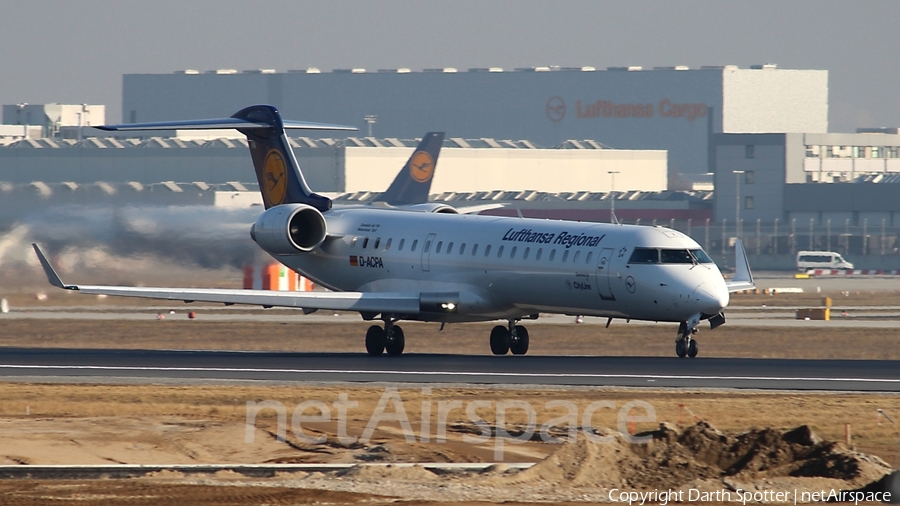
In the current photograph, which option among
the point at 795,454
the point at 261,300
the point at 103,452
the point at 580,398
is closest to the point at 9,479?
the point at 103,452

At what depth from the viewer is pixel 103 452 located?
18.2 meters

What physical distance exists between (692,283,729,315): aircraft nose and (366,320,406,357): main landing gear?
805 cm

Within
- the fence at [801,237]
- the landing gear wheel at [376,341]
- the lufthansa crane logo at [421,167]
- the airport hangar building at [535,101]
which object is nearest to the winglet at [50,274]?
the landing gear wheel at [376,341]

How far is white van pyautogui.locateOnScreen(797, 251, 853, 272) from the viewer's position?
102m

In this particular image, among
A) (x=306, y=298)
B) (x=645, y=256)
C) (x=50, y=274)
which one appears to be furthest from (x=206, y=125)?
(x=645, y=256)

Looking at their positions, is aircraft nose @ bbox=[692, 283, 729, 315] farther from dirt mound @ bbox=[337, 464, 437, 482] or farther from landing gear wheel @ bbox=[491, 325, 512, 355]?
dirt mound @ bbox=[337, 464, 437, 482]

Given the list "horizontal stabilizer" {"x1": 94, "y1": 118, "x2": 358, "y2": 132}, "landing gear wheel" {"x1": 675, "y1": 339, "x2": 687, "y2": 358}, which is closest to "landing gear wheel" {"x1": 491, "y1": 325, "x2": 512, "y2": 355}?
"landing gear wheel" {"x1": 675, "y1": 339, "x2": 687, "y2": 358}

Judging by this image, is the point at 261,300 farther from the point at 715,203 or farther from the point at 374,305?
the point at 715,203

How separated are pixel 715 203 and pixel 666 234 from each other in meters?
89.7

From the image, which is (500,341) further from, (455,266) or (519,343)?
(455,266)

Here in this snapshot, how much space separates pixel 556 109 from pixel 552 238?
137 meters

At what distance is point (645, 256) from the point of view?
3184 cm

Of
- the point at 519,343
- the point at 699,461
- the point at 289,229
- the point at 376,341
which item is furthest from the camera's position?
the point at 289,229

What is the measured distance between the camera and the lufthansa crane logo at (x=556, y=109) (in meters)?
170
